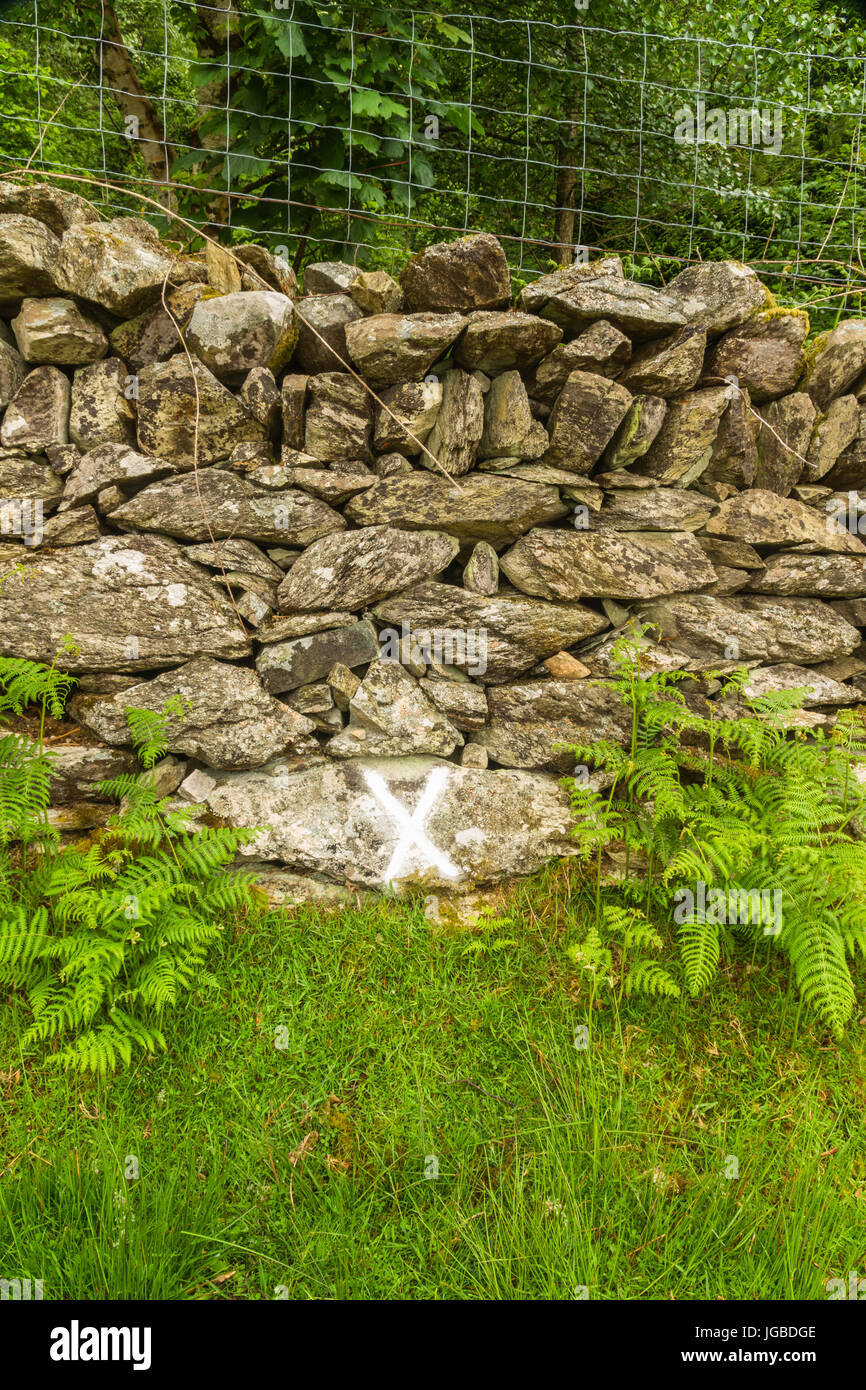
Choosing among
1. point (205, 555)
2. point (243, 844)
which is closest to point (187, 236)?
point (205, 555)

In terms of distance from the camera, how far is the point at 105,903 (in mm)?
2883

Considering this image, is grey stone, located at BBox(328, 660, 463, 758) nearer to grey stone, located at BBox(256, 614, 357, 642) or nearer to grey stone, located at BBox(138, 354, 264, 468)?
grey stone, located at BBox(256, 614, 357, 642)

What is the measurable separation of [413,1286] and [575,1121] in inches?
28.7

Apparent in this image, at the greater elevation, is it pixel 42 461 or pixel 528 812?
pixel 42 461

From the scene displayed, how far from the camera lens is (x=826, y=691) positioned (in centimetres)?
401

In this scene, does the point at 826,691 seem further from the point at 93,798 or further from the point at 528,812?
the point at 93,798

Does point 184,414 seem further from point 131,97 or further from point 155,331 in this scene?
point 131,97

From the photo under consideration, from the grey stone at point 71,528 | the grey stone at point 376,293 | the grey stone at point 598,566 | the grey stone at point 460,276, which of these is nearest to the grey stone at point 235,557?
the grey stone at point 71,528
